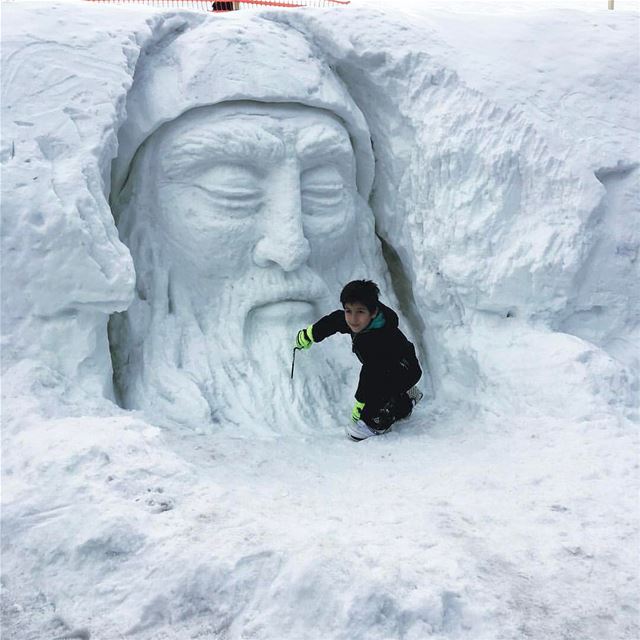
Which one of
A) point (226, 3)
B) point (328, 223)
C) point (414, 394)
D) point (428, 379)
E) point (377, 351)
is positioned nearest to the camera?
point (377, 351)

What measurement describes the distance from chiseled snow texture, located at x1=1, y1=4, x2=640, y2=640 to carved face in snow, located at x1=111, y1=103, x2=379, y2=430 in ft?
0.69

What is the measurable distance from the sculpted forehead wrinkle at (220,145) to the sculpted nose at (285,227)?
0.31 feet

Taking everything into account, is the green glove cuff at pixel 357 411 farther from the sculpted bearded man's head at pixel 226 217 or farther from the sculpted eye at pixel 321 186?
the sculpted eye at pixel 321 186

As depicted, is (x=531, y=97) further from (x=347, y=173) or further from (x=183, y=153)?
(x=183, y=153)

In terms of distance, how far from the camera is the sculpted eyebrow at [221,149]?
8.37 ft

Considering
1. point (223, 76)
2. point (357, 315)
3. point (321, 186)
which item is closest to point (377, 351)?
point (357, 315)

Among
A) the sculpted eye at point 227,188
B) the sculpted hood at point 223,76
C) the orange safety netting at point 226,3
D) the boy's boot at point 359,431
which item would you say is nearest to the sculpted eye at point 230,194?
the sculpted eye at point 227,188

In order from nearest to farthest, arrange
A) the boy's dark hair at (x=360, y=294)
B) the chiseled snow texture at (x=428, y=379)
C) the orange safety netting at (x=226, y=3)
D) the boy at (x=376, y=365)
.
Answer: the chiseled snow texture at (x=428, y=379)
the boy's dark hair at (x=360, y=294)
the boy at (x=376, y=365)
the orange safety netting at (x=226, y=3)

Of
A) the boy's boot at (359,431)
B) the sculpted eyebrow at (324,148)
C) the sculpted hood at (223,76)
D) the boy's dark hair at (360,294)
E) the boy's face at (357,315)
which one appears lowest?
the boy's boot at (359,431)

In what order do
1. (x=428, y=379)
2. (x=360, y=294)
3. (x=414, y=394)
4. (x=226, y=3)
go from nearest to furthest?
(x=360, y=294) < (x=414, y=394) < (x=428, y=379) < (x=226, y=3)

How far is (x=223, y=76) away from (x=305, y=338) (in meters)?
0.93

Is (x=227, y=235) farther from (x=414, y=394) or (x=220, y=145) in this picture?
(x=414, y=394)

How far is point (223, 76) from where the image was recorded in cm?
258

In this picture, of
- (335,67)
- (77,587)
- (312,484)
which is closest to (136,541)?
(77,587)
